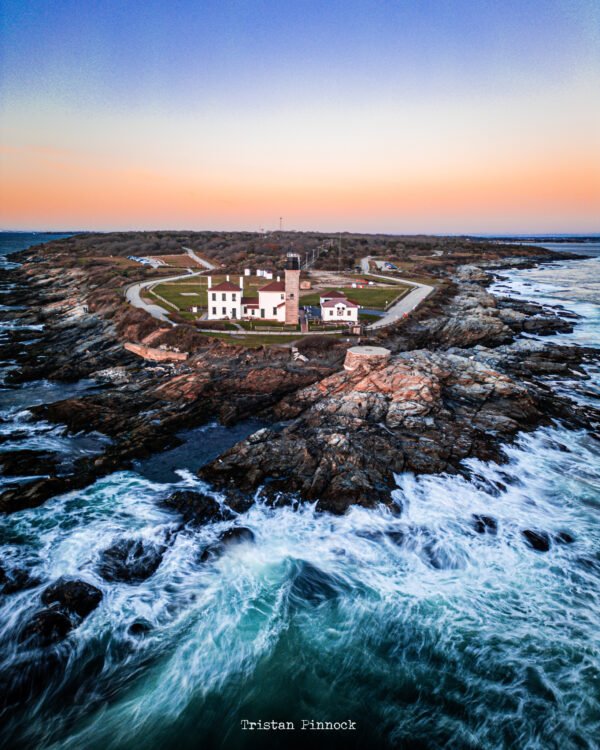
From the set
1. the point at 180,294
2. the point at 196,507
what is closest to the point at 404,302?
the point at 180,294

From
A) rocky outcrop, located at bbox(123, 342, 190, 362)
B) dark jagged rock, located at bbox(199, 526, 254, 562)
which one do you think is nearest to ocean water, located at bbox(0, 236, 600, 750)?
dark jagged rock, located at bbox(199, 526, 254, 562)

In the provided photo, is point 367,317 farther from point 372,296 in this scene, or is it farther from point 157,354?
point 157,354

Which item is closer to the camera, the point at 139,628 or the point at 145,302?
the point at 139,628

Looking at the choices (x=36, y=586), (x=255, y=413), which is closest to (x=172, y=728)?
(x=36, y=586)

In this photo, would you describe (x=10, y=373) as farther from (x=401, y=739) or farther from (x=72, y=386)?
(x=401, y=739)

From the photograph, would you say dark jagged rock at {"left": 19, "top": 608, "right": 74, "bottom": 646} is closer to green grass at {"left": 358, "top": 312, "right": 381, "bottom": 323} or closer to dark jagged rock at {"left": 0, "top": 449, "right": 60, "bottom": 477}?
dark jagged rock at {"left": 0, "top": 449, "right": 60, "bottom": 477}

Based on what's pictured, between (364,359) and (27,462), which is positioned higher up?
(364,359)

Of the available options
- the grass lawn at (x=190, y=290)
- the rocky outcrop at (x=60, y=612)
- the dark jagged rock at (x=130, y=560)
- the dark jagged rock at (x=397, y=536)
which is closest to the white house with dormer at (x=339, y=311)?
the grass lawn at (x=190, y=290)
